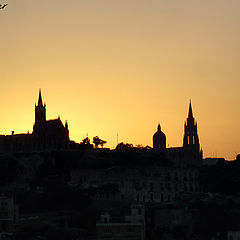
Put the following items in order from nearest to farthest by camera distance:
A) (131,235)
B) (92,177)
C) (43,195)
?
(131,235), (43,195), (92,177)

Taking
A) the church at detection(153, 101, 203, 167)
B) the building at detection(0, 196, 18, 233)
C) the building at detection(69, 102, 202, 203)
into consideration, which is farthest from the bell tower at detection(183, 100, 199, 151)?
the building at detection(0, 196, 18, 233)

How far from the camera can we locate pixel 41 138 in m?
129

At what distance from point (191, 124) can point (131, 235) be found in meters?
72.7

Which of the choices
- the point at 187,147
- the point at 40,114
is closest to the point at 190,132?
the point at 187,147

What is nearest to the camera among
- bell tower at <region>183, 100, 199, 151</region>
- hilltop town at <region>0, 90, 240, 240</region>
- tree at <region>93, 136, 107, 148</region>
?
hilltop town at <region>0, 90, 240, 240</region>

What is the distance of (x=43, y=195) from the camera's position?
3834 inches

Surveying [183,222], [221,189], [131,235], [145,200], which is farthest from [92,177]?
[131,235]

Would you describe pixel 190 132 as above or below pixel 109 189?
above

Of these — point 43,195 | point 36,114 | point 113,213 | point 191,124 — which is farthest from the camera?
point 191,124

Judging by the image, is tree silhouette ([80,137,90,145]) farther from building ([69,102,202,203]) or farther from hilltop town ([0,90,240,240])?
building ([69,102,202,203])

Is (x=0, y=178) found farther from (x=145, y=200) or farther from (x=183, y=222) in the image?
(x=183, y=222)

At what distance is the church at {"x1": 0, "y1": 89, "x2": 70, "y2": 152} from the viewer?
12725 centimetres

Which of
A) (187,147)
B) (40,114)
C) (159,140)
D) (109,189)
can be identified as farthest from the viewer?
(187,147)

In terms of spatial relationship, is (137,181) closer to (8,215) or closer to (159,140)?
(8,215)
